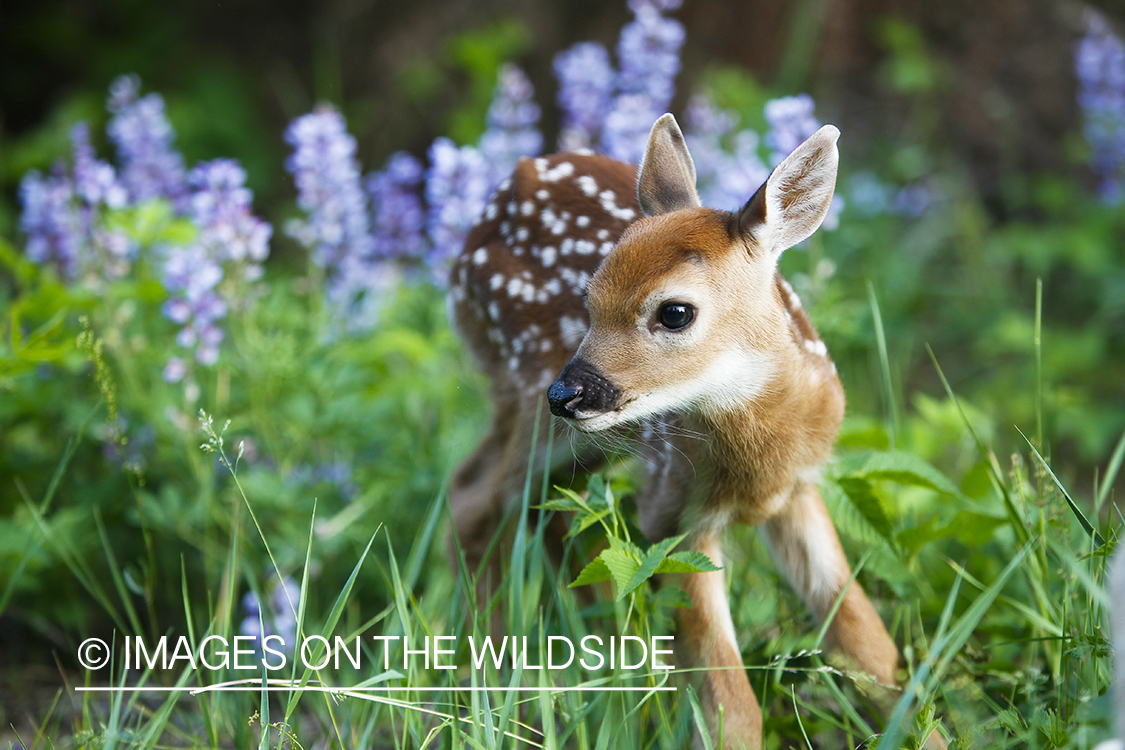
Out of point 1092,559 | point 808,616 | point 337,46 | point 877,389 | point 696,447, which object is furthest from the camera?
point 337,46

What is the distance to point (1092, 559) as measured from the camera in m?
2.15

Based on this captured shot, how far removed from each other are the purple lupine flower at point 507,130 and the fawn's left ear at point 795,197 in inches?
75.5

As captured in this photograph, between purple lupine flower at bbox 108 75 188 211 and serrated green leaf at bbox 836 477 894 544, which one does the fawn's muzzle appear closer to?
serrated green leaf at bbox 836 477 894 544

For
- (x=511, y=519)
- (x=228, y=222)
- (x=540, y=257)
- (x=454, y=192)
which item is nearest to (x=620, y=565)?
(x=511, y=519)

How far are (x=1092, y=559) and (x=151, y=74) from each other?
6.70 metres

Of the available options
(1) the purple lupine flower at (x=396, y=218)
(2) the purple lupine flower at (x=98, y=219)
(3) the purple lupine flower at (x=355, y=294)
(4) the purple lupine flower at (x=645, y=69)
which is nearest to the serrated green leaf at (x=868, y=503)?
(4) the purple lupine flower at (x=645, y=69)

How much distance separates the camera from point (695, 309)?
2.06 metres

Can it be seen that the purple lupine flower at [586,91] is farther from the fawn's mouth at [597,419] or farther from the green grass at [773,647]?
the fawn's mouth at [597,419]

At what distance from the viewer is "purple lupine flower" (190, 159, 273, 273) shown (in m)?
3.13

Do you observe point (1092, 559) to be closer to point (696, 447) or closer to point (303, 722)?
point (696, 447)

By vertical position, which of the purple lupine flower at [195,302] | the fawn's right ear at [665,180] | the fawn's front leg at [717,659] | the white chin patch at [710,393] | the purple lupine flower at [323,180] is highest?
the purple lupine flower at [323,180]

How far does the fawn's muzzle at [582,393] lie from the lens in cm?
194

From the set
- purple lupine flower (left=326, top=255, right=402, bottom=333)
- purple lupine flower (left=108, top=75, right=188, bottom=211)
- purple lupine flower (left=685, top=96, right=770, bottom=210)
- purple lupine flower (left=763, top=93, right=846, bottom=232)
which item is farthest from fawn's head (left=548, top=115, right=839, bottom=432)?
purple lupine flower (left=108, top=75, right=188, bottom=211)

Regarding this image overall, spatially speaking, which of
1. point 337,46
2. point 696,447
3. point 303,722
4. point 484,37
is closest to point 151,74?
point 337,46
